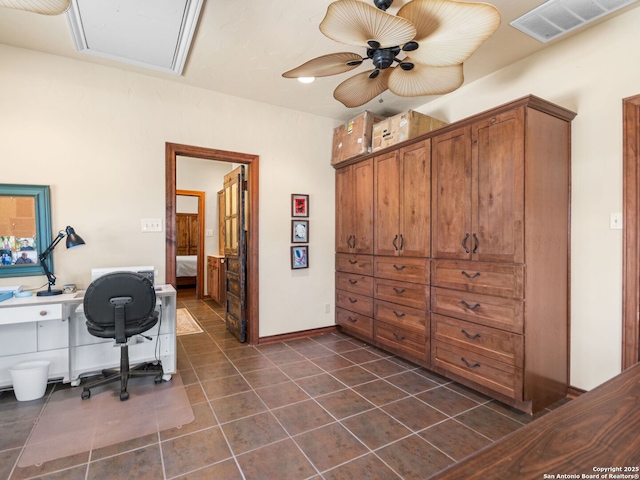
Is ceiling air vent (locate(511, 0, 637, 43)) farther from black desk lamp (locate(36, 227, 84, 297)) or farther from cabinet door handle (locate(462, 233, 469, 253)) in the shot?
black desk lamp (locate(36, 227, 84, 297))

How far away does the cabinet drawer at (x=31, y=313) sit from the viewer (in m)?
2.29

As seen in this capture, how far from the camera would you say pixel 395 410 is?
2.32 metres

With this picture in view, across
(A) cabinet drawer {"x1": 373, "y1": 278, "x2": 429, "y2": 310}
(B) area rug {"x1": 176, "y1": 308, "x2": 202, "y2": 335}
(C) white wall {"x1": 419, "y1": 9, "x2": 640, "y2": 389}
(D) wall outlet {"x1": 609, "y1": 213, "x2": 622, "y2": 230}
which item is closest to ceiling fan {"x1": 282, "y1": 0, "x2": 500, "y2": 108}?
(C) white wall {"x1": 419, "y1": 9, "x2": 640, "y2": 389}

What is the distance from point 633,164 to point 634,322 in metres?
1.05

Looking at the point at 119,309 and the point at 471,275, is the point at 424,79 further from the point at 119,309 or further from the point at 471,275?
the point at 119,309

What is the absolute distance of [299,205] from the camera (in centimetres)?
404

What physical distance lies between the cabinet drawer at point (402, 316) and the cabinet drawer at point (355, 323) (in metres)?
0.19

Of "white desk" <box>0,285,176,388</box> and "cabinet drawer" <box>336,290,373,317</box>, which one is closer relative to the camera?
"white desk" <box>0,285,176,388</box>

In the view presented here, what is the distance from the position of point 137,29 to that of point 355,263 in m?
2.95

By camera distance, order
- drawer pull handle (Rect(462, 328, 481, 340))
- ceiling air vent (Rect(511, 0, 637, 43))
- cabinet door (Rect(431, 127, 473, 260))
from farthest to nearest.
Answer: cabinet door (Rect(431, 127, 473, 260)), drawer pull handle (Rect(462, 328, 481, 340)), ceiling air vent (Rect(511, 0, 637, 43))

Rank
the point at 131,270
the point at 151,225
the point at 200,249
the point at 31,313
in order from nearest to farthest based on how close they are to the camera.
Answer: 1. the point at 31,313
2. the point at 131,270
3. the point at 151,225
4. the point at 200,249

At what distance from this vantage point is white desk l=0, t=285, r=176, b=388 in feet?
7.84

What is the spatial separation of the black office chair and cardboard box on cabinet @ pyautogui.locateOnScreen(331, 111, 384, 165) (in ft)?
8.41

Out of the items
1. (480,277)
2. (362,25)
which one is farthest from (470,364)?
(362,25)
